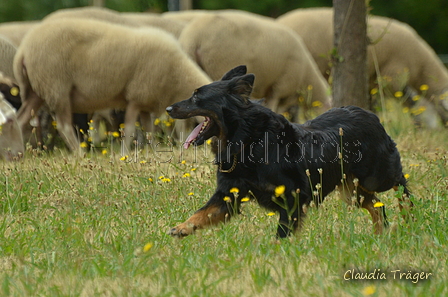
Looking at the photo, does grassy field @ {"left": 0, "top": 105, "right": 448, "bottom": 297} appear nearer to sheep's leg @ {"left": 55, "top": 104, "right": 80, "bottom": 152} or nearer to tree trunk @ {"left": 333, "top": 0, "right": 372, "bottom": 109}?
tree trunk @ {"left": 333, "top": 0, "right": 372, "bottom": 109}

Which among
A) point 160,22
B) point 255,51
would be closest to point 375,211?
point 255,51

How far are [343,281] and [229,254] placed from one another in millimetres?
632

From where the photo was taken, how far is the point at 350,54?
7055 mm

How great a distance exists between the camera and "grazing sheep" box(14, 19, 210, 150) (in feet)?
24.4

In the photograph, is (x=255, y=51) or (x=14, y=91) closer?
(x=14, y=91)

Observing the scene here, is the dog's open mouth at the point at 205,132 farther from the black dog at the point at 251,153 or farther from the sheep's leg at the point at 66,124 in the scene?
the sheep's leg at the point at 66,124

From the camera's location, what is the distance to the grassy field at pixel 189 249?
2984mm

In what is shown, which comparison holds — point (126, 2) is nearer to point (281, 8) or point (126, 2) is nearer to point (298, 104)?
point (281, 8)

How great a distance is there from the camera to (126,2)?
19688 mm

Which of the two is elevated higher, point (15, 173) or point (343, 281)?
point (343, 281)

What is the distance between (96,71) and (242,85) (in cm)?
391

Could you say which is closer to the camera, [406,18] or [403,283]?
[403,283]

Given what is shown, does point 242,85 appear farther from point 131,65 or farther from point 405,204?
point 131,65

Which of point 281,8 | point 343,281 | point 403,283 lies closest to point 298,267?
point 343,281
